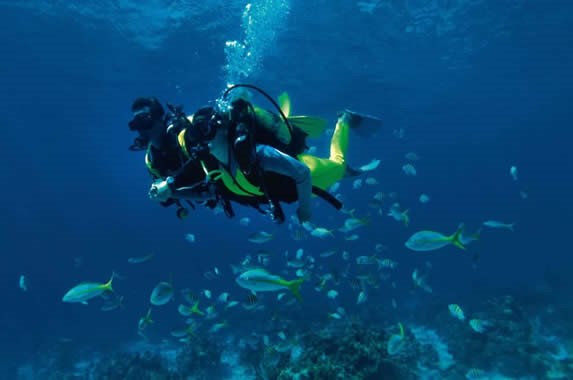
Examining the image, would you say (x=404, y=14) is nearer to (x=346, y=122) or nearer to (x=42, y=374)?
(x=346, y=122)

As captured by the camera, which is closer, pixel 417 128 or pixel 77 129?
pixel 77 129

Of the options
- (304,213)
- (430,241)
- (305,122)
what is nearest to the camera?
(304,213)

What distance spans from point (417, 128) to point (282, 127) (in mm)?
54042

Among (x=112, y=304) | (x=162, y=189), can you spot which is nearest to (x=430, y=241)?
(x=162, y=189)

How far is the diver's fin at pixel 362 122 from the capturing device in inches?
225

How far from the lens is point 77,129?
41.7m

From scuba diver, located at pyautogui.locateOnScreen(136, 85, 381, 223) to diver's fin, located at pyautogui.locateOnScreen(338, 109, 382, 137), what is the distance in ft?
3.64

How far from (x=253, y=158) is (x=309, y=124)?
1299 mm

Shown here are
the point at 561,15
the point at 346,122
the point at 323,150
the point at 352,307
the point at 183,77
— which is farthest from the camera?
the point at 323,150

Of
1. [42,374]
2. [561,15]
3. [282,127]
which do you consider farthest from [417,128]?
[282,127]

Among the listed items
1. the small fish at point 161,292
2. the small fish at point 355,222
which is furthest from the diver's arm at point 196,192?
the small fish at point 355,222

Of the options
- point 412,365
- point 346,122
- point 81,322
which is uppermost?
point 346,122

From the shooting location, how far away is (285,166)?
3533 mm

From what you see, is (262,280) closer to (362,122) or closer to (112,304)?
(362,122)
